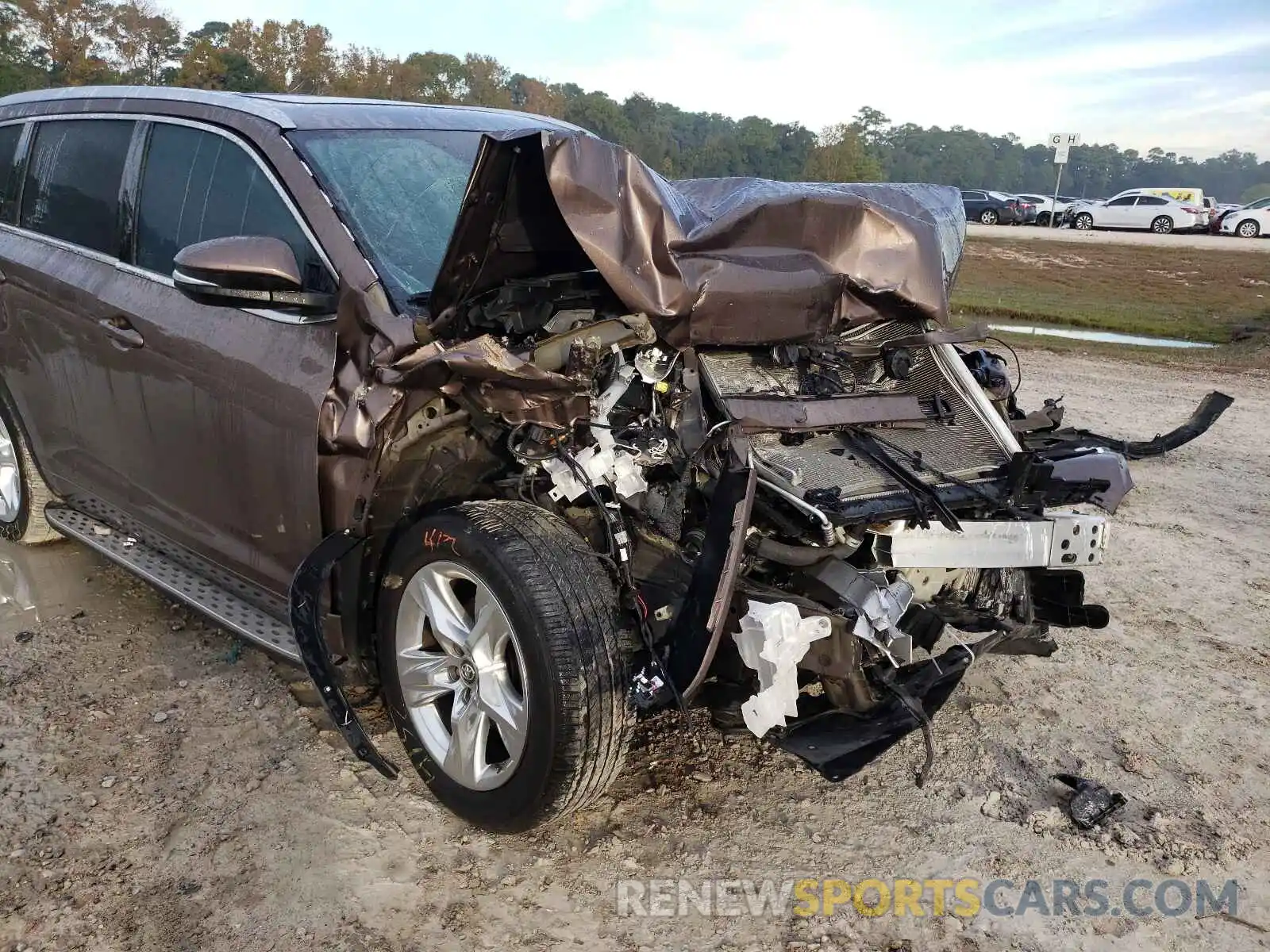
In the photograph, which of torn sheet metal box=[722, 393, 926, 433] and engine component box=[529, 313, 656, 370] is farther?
torn sheet metal box=[722, 393, 926, 433]

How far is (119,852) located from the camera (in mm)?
2719

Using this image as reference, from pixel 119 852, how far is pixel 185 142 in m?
2.36

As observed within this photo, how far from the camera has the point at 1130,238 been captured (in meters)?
31.2

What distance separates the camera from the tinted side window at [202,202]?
10.3 feet

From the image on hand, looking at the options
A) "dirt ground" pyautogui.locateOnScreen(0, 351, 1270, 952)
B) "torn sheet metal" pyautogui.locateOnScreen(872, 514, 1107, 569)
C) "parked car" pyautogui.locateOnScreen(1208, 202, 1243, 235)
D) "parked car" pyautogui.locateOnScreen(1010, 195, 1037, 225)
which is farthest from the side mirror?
"parked car" pyautogui.locateOnScreen(1010, 195, 1037, 225)

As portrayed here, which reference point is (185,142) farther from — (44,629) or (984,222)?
(984,222)

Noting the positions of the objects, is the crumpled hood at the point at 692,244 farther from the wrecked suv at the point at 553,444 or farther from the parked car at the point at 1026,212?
the parked car at the point at 1026,212

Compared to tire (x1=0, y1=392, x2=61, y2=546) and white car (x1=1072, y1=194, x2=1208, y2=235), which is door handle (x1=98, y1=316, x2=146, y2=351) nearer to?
tire (x1=0, y1=392, x2=61, y2=546)

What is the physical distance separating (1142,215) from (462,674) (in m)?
41.0

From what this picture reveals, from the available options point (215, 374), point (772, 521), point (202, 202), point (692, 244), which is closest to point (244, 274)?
point (215, 374)

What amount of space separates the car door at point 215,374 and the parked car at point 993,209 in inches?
1627

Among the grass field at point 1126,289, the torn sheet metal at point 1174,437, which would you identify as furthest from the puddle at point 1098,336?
the torn sheet metal at point 1174,437

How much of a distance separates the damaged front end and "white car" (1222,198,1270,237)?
3778 centimetres

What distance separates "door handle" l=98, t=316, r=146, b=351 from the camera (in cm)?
347
